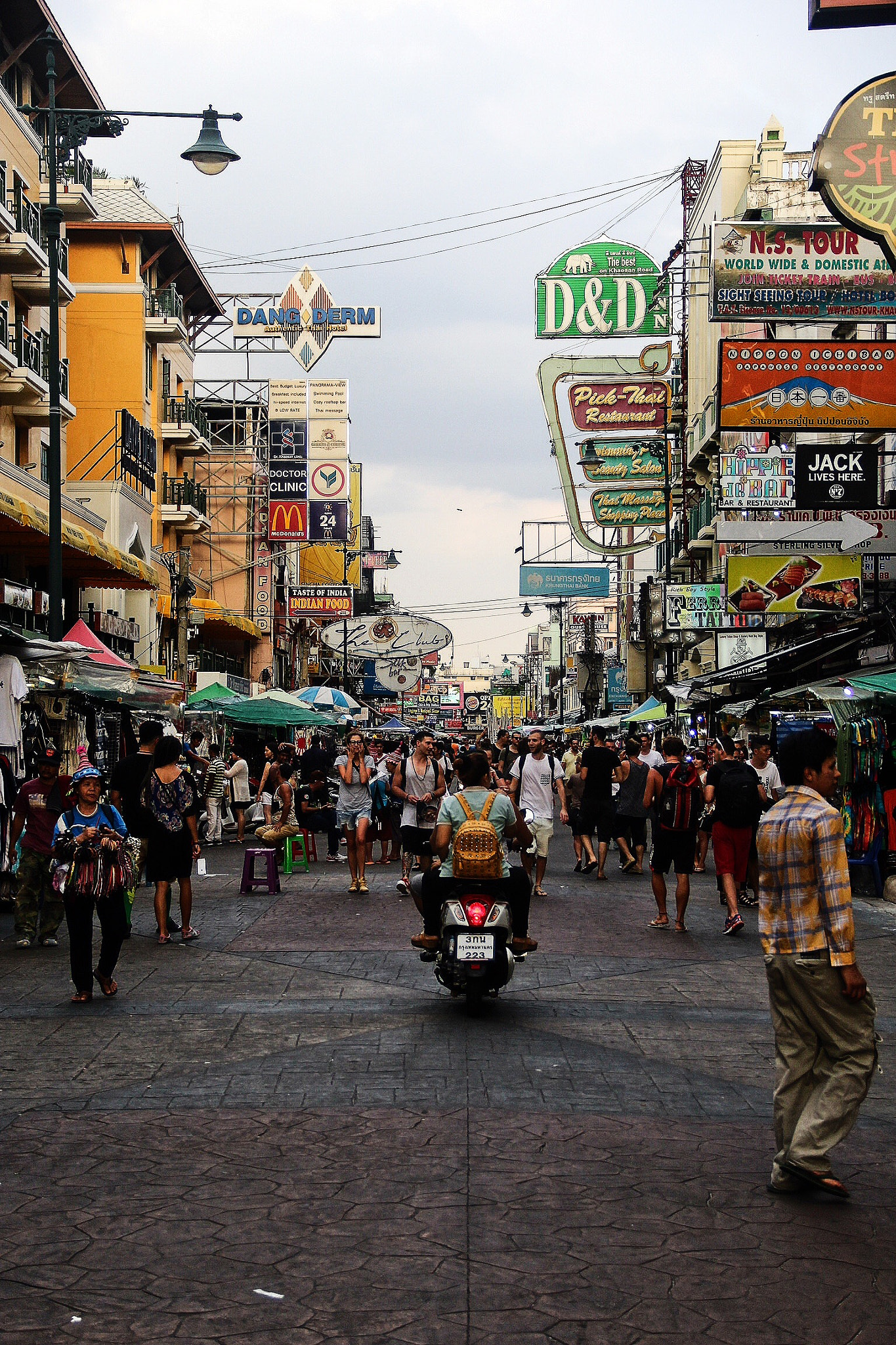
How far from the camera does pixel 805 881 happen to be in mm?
5902

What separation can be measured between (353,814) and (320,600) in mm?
43954

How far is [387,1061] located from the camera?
7.96 meters

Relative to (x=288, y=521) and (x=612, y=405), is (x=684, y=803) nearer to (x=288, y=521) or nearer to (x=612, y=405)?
(x=612, y=405)

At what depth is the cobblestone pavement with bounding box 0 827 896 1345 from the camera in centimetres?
453

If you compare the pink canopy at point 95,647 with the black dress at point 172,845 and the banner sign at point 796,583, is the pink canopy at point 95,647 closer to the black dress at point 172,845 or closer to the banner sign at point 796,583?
the black dress at point 172,845

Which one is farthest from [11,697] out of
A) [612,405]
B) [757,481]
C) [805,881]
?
[612,405]

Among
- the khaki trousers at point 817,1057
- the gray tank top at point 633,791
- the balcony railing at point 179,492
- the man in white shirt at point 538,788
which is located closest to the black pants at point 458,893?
the khaki trousers at point 817,1057

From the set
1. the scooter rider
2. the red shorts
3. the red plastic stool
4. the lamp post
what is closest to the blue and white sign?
the lamp post

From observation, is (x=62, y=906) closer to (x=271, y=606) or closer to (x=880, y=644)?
(x=880, y=644)

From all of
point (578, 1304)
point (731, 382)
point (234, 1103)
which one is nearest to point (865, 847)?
point (731, 382)

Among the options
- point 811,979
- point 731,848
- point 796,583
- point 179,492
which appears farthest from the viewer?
point 179,492

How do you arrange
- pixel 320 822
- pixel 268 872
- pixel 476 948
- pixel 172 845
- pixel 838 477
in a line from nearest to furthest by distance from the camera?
pixel 476 948 < pixel 172 845 < pixel 268 872 < pixel 320 822 < pixel 838 477

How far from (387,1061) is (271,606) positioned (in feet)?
160

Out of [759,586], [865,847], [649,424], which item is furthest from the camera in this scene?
[649,424]
